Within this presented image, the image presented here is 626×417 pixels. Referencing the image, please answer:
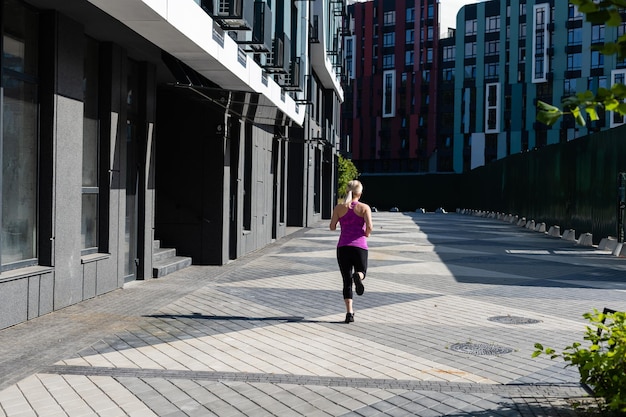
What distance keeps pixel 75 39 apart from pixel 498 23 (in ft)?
264

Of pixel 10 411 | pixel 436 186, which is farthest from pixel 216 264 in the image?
A: pixel 436 186

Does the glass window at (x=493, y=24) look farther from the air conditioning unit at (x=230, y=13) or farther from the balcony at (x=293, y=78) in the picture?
the air conditioning unit at (x=230, y=13)

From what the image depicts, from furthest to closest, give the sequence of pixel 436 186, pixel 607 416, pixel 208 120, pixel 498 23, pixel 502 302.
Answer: pixel 498 23
pixel 436 186
pixel 208 120
pixel 502 302
pixel 607 416

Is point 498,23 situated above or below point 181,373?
above

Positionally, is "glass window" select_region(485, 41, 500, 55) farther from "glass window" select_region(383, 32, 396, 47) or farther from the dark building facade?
the dark building facade

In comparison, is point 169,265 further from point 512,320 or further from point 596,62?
point 596,62

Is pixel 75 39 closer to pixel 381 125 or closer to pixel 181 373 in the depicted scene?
pixel 181 373

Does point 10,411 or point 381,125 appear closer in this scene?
point 10,411

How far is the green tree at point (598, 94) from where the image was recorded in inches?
116

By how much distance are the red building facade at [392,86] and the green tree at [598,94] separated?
85372 mm

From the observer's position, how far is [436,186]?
236ft

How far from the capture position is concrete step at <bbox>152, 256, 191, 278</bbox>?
1323 centimetres

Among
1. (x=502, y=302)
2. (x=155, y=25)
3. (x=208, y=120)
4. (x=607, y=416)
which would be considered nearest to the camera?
(x=607, y=416)

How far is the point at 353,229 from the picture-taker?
8.99m
